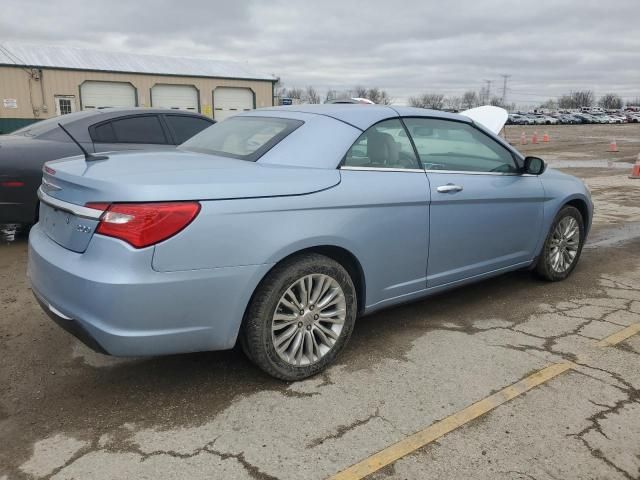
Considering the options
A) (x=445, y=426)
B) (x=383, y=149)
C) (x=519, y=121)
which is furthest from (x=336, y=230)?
(x=519, y=121)

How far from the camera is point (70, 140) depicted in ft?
19.9

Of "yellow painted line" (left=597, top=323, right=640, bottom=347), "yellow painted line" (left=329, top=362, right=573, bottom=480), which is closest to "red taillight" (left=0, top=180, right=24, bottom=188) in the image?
"yellow painted line" (left=329, top=362, right=573, bottom=480)

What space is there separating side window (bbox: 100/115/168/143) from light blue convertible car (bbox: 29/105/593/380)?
263 centimetres

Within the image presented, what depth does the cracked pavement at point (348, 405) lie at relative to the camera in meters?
2.47

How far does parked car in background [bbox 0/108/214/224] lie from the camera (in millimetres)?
5613

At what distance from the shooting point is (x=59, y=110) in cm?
2875

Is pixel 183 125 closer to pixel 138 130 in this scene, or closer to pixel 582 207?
pixel 138 130

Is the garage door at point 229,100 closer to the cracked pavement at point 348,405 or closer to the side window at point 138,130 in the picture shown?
the side window at point 138,130

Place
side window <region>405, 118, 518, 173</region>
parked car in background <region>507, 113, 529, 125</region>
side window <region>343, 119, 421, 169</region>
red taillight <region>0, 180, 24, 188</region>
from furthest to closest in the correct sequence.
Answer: parked car in background <region>507, 113, 529, 125</region> → red taillight <region>0, 180, 24, 188</region> → side window <region>405, 118, 518, 173</region> → side window <region>343, 119, 421, 169</region>

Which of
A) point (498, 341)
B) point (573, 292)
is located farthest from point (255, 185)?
point (573, 292)

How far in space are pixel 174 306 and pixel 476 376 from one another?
1.81 m

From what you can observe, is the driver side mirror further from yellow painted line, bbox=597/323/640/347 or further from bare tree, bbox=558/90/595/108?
bare tree, bbox=558/90/595/108

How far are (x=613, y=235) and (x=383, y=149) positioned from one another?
16.3ft

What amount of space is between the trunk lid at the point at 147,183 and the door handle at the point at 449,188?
0.87 meters
